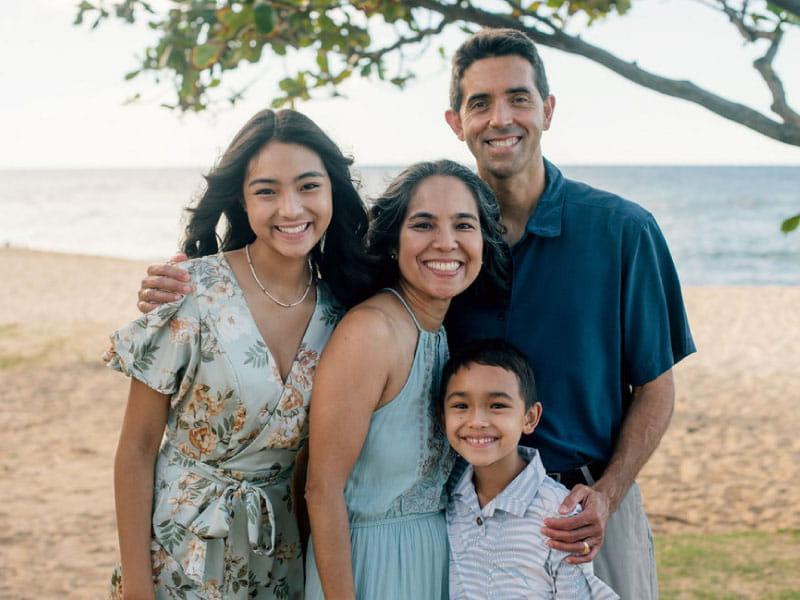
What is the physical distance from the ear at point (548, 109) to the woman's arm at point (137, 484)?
1599 millimetres

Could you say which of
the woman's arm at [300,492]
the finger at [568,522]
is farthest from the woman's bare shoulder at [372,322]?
the finger at [568,522]

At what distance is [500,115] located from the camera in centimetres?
310

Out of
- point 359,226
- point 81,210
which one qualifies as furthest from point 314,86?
point 81,210

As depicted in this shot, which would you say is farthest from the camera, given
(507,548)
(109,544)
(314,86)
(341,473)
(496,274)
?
(109,544)

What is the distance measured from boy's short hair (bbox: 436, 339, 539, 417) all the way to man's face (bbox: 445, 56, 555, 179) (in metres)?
0.63

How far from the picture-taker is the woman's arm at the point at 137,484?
104 inches

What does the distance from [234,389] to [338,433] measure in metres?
0.33

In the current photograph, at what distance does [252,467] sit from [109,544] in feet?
14.0

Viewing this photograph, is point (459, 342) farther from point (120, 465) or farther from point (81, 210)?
point (81, 210)

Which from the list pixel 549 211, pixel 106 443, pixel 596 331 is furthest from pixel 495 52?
pixel 106 443

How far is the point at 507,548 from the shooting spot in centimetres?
273

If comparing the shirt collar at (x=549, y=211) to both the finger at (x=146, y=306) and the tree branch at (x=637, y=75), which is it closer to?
the tree branch at (x=637, y=75)

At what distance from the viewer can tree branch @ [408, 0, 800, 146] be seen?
11.3ft

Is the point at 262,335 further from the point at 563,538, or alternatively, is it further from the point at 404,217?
the point at 563,538
